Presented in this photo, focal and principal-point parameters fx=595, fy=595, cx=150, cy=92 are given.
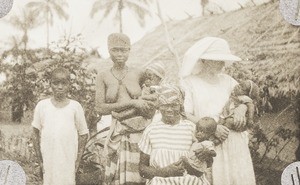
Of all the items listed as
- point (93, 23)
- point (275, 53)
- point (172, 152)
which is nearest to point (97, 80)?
point (93, 23)

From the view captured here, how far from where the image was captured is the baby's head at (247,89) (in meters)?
6.07

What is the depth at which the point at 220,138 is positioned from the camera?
231 inches

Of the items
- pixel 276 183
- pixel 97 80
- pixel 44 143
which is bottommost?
pixel 276 183

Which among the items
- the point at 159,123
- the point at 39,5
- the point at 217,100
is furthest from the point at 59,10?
the point at 217,100

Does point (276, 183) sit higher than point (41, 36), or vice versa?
point (41, 36)

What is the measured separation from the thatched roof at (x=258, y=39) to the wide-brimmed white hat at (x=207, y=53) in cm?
12

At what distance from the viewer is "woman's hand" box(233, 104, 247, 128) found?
19.5 ft

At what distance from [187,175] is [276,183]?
1.03 meters

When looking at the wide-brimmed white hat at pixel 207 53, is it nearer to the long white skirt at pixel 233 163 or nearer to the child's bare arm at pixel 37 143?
the long white skirt at pixel 233 163

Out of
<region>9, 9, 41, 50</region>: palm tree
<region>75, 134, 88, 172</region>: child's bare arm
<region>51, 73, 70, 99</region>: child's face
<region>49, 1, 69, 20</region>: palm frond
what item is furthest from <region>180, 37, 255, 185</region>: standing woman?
<region>9, 9, 41, 50</region>: palm tree

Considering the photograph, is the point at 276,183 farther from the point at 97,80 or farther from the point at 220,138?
the point at 97,80

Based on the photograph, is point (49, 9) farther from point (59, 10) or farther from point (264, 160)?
point (264, 160)

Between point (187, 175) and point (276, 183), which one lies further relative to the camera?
point (276, 183)

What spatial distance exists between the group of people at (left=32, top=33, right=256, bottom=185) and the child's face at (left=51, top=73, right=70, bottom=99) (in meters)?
0.01
